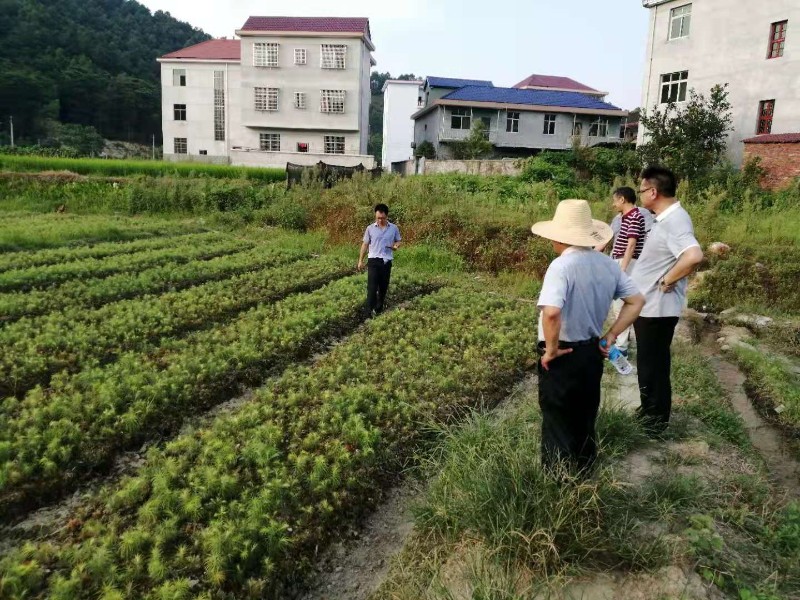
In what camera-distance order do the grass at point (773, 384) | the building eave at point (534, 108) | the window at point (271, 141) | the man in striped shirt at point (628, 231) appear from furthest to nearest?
the window at point (271, 141) < the building eave at point (534, 108) < the man in striped shirt at point (628, 231) < the grass at point (773, 384)

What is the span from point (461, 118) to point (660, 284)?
31892 millimetres

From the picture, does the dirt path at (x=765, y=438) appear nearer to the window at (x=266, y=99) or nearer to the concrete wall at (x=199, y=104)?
the window at (x=266, y=99)

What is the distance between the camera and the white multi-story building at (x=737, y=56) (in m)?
20.5

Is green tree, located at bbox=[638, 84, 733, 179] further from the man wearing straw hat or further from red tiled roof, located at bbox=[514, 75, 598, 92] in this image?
red tiled roof, located at bbox=[514, 75, 598, 92]

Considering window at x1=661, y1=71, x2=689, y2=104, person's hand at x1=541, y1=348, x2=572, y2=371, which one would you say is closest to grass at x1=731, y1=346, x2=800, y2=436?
person's hand at x1=541, y1=348, x2=572, y2=371

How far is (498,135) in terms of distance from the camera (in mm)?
34938

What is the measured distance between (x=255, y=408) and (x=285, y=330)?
2.39 m

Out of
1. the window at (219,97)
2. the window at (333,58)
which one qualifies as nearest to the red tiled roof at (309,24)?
the window at (333,58)

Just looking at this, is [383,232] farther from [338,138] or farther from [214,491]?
[338,138]

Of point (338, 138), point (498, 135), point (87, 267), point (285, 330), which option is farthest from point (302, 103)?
point (285, 330)

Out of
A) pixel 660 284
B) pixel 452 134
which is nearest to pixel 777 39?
pixel 452 134

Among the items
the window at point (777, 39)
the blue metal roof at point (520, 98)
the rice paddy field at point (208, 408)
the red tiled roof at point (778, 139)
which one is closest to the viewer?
the rice paddy field at point (208, 408)

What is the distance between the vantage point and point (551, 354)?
129 inches

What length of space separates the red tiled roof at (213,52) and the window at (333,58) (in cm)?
690
